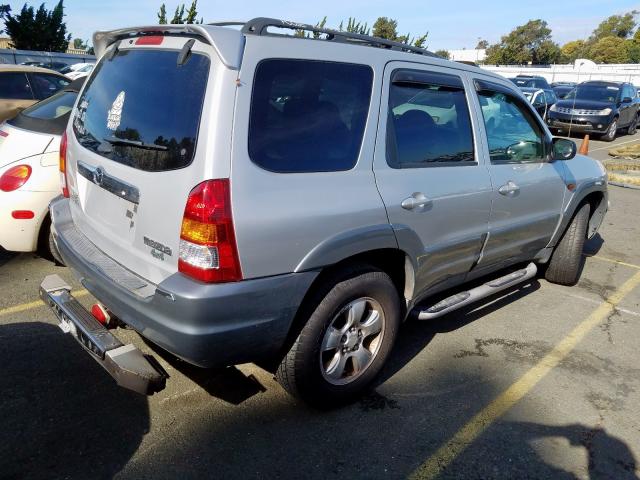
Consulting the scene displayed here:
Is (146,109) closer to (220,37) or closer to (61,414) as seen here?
(220,37)

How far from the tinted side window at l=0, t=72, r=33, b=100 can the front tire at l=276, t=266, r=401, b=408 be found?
6682 mm

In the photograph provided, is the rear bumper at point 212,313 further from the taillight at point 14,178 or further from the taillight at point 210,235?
the taillight at point 14,178

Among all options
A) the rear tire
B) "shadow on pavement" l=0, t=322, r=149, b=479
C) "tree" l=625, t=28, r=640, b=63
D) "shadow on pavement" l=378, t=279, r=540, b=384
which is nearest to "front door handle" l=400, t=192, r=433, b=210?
"shadow on pavement" l=378, t=279, r=540, b=384

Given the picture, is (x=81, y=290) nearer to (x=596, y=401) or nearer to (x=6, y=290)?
(x=6, y=290)

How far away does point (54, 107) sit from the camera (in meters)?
4.98

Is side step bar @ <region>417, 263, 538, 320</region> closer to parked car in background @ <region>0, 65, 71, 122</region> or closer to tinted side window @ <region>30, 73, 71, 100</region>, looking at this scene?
parked car in background @ <region>0, 65, 71, 122</region>

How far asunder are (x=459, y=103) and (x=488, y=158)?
0.42 m

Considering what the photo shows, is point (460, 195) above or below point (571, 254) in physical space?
above

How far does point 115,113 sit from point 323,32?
1172 millimetres

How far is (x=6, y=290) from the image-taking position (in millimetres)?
4254

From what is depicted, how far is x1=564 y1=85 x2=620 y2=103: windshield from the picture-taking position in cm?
1791

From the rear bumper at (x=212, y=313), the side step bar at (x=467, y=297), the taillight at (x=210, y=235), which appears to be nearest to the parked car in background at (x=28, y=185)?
the rear bumper at (x=212, y=313)

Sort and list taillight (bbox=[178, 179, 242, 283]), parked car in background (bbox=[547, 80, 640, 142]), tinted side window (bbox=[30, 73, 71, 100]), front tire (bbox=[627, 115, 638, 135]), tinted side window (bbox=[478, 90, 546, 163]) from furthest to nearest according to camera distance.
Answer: front tire (bbox=[627, 115, 638, 135]), parked car in background (bbox=[547, 80, 640, 142]), tinted side window (bbox=[30, 73, 71, 100]), tinted side window (bbox=[478, 90, 546, 163]), taillight (bbox=[178, 179, 242, 283])

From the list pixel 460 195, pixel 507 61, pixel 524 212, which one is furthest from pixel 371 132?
pixel 507 61
